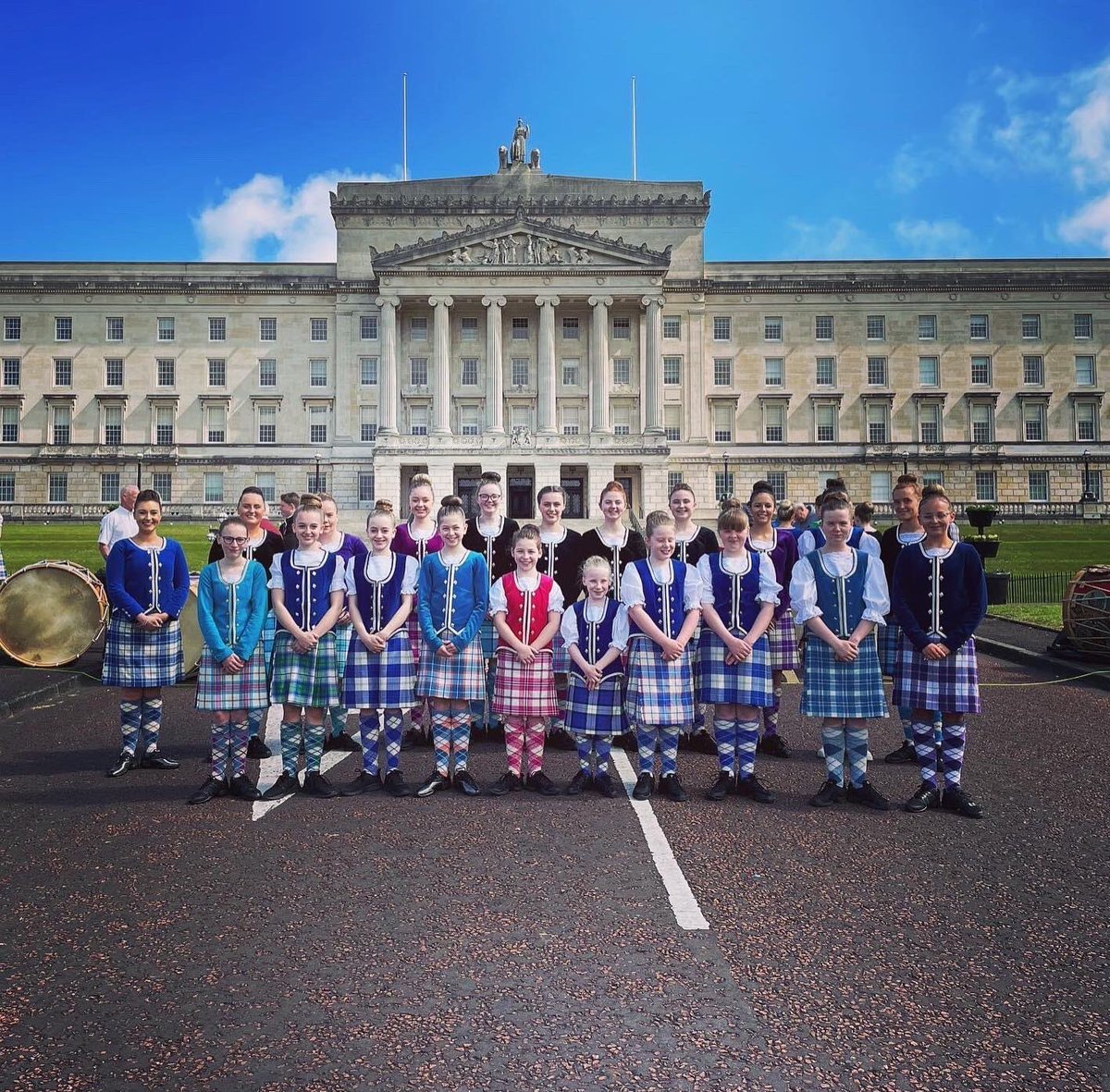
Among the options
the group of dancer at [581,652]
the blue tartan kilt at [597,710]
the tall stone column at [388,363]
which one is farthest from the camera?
the tall stone column at [388,363]

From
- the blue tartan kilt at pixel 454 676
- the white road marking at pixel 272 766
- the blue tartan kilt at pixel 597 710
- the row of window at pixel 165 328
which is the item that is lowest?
the white road marking at pixel 272 766

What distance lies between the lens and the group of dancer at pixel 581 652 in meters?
7.50

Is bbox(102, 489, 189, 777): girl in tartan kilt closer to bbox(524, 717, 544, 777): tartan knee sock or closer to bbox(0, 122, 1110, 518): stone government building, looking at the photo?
bbox(524, 717, 544, 777): tartan knee sock

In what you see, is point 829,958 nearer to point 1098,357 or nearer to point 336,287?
point 336,287

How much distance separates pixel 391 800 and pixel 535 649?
179 cm

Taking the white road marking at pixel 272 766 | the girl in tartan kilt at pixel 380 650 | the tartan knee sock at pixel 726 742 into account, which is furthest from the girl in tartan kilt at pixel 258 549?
the tartan knee sock at pixel 726 742

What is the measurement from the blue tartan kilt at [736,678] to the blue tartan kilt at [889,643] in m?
2.37

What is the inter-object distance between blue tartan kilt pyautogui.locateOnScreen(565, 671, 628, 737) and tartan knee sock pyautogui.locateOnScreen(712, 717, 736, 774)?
0.88 metres

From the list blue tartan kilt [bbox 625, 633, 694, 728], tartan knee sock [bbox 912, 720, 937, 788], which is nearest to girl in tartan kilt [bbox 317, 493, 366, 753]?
blue tartan kilt [bbox 625, 633, 694, 728]

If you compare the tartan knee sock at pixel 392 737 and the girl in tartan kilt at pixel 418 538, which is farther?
the girl in tartan kilt at pixel 418 538

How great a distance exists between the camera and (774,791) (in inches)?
311

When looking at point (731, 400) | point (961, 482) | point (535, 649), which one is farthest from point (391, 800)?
point (961, 482)

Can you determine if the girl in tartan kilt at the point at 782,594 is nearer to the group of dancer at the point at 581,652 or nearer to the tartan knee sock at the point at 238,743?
the group of dancer at the point at 581,652

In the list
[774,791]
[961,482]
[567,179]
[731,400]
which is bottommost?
[774,791]
